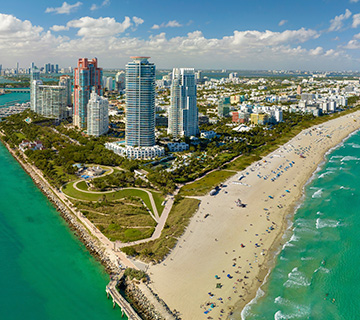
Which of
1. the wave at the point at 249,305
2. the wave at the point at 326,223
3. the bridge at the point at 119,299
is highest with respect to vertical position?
the wave at the point at 326,223

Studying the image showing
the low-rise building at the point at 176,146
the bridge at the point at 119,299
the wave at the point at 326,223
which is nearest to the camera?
the bridge at the point at 119,299

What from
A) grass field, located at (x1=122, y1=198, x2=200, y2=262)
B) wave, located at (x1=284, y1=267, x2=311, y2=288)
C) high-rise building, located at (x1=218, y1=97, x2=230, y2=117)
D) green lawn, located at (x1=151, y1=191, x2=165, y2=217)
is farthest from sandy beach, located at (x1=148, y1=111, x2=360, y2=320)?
high-rise building, located at (x1=218, y1=97, x2=230, y2=117)

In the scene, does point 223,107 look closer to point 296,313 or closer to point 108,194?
point 108,194

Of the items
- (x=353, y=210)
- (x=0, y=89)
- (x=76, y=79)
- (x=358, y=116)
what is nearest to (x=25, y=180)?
(x=76, y=79)

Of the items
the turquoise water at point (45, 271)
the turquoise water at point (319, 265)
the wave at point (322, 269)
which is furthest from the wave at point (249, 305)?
the turquoise water at point (45, 271)

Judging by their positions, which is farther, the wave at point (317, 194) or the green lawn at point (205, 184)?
the wave at point (317, 194)

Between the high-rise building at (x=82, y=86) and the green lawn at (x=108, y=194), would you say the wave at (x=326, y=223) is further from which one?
the high-rise building at (x=82, y=86)

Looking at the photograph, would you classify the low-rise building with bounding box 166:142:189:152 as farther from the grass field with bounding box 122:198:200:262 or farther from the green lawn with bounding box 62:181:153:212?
the grass field with bounding box 122:198:200:262

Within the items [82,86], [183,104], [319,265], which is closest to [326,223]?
[319,265]
